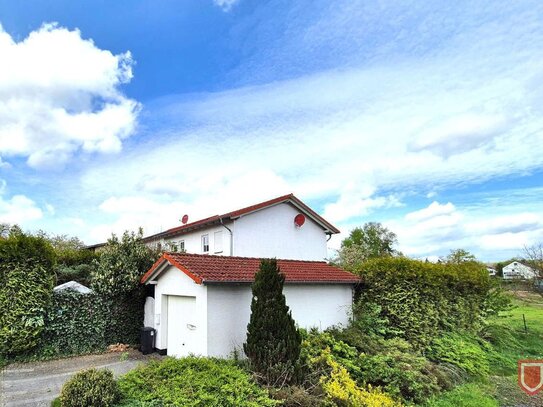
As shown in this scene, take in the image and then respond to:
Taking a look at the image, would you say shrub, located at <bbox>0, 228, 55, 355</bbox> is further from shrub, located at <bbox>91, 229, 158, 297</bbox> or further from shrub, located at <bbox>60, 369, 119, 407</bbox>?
shrub, located at <bbox>60, 369, 119, 407</bbox>

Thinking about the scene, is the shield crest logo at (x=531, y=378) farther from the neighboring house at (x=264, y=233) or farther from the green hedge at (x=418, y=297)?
the neighboring house at (x=264, y=233)

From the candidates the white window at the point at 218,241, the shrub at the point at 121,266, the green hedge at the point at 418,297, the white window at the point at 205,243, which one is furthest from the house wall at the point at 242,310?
the white window at the point at 205,243

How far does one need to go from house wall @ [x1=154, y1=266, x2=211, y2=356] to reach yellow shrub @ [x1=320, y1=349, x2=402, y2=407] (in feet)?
13.1

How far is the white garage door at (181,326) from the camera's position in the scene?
42.1 ft

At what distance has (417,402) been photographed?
11.2 m

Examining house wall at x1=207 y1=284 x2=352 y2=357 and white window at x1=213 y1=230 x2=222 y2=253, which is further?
white window at x1=213 y1=230 x2=222 y2=253

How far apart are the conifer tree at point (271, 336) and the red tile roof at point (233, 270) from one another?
5.56 ft

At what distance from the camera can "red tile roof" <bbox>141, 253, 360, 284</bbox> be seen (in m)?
12.2

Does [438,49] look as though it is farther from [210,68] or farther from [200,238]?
[200,238]

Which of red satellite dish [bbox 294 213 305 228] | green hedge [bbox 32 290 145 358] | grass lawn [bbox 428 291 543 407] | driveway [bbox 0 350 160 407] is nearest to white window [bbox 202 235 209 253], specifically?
red satellite dish [bbox 294 213 305 228]

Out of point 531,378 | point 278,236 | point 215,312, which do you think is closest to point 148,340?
point 215,312

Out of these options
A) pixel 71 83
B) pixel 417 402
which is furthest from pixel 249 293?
pixel 71 83

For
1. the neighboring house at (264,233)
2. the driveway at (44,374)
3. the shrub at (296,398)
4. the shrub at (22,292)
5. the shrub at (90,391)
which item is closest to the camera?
the shrub at (90,391)

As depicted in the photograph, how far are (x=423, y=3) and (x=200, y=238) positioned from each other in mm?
16277
